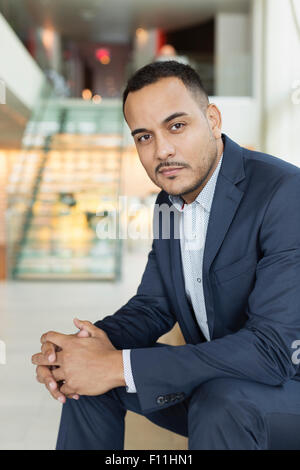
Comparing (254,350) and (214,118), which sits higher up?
(214,118)

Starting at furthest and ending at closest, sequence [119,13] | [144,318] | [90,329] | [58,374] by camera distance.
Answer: [119,13] < [144,318] < [90,329] < [58,374]

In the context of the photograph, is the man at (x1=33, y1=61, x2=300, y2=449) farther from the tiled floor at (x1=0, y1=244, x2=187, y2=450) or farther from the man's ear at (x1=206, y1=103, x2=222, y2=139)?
the tiled floor at (x1=0, y1=244, x2=187, y2=450)

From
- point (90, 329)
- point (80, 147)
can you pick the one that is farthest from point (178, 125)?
point (80, 147)

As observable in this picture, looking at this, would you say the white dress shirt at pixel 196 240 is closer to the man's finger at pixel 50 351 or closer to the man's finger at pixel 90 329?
the man's finger at pixel 90 329

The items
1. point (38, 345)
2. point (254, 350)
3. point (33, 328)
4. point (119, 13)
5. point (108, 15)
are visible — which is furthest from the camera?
point (108, 15)

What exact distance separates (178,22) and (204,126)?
14674 mm

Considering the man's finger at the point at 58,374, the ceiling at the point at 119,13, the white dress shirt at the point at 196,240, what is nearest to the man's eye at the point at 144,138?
the white dress shirt at the point at 196,240

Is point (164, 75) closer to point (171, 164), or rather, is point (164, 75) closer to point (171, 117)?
point (171, 117)

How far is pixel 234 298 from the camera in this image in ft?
4.58

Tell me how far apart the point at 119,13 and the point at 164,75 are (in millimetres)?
14176

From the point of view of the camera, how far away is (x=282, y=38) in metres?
9.64

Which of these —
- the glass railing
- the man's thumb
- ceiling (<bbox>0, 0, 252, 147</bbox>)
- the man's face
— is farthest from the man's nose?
ceiling (<bbox>0, 0, 252, 147</bbox>)

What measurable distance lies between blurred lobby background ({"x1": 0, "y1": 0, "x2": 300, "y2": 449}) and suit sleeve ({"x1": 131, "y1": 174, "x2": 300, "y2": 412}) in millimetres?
1008

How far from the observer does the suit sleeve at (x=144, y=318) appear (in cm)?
158
